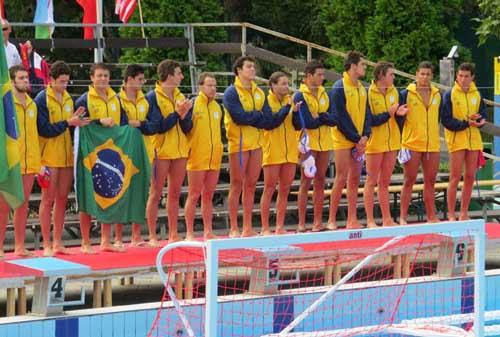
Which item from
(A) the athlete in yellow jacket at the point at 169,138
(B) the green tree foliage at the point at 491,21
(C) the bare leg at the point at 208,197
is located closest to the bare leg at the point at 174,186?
(A) the athlete in yellow jacket at the point at 169,138

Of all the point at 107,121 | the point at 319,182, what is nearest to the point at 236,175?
the point at 319,182

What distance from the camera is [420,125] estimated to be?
533 inches

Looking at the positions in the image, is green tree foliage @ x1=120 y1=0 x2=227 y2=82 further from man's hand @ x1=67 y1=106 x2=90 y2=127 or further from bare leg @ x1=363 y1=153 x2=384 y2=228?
man's hand @ x1=67 y1=106 x2=90 y2=127

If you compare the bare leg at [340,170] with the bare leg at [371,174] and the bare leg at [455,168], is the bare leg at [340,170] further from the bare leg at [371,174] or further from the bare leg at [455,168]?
the bare leg at [455,168]

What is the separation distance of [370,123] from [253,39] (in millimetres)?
11317

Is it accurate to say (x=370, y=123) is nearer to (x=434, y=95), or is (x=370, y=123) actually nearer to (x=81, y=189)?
(x=434, y=95)

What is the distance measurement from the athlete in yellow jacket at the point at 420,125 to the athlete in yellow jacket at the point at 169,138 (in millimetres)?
2458

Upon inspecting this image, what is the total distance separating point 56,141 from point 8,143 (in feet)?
9.93

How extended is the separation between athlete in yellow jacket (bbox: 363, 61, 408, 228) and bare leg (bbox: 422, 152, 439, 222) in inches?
15.6

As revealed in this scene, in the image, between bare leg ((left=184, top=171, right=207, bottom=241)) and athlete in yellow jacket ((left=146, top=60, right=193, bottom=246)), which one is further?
bare leg ((left=184, top=171, right=207, bottom=241))

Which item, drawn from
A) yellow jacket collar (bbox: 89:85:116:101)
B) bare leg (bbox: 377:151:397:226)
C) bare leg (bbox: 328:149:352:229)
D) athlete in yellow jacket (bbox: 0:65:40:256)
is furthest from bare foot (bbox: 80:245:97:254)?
bare leg (bbox: 377:151:397:226)

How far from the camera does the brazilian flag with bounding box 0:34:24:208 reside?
8688mm

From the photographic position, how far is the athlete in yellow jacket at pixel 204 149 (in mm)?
12594

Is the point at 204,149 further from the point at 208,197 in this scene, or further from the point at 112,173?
the point at 112,173
